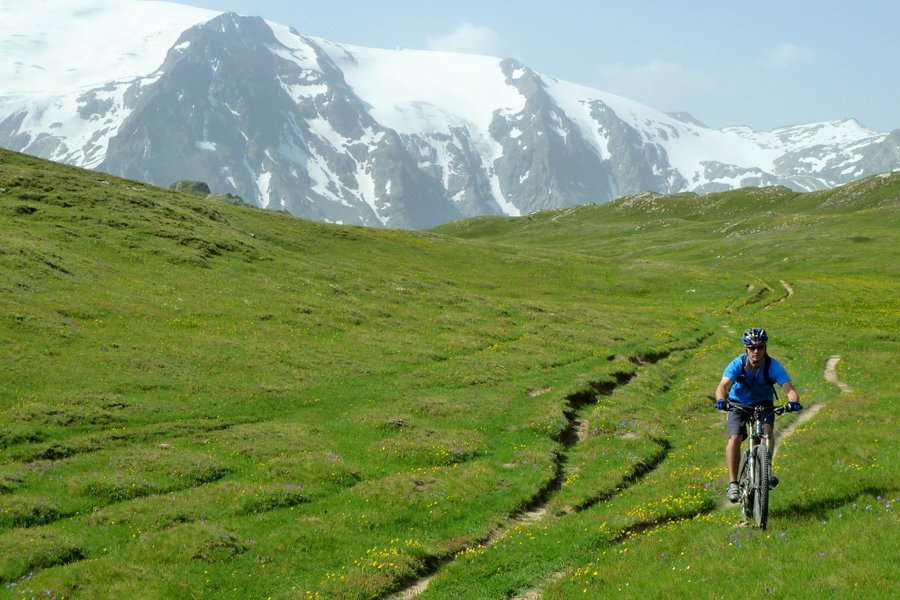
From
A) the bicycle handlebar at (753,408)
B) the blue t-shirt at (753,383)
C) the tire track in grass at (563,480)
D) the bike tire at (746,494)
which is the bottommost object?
the tire track in grass at (563,480)

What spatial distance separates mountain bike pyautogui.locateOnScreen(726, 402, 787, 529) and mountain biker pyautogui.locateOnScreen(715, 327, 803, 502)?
203 mm

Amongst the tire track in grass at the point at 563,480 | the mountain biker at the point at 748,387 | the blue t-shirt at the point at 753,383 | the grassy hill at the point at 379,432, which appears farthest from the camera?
the tire track in grass at the point at 563,480

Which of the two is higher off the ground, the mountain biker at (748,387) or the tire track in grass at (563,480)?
the mountain biker at (748,387)

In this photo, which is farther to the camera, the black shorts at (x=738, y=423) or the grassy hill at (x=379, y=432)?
the grassy hill at (x=379, y=432)

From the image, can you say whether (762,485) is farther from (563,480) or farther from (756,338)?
(563,480)

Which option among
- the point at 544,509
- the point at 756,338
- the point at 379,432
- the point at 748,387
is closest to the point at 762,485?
the point at 748,387

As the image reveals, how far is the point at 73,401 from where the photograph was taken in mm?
33031

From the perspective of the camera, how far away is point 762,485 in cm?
1593

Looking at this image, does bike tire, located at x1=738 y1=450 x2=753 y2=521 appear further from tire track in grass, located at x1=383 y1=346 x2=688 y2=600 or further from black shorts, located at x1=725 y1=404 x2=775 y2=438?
tire track in grass, located at x1=383 y1=346 x2=688 y2=600

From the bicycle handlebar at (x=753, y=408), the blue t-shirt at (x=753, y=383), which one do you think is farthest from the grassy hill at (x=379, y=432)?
the blue t-shirt at (x=753, y=383)

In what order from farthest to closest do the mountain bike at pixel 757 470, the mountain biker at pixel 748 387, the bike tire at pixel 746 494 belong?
the mountain biker at pixel 748 387, the bike tire at pixel 746 494, the mountain bike at pixel 757 470

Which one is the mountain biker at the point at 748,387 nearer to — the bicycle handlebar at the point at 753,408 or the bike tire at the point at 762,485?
the bicycle handlebar at the point at 753,408

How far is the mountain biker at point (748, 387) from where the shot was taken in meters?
16.9

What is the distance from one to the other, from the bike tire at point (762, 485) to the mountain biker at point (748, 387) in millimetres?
850
